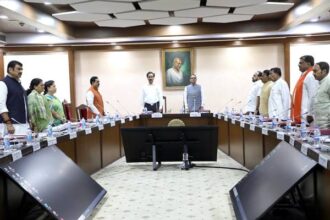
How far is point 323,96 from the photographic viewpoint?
3824 mm

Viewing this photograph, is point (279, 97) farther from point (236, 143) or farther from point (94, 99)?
point (94, 99)

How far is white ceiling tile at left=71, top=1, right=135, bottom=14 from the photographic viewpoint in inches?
229

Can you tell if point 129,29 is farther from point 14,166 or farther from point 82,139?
point 14,166

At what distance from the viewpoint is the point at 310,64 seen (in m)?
4.54

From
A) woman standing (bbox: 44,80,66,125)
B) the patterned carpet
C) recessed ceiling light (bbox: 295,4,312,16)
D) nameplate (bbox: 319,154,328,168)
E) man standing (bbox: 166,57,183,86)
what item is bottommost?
the patterned carpet

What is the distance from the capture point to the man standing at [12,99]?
3.88 meters

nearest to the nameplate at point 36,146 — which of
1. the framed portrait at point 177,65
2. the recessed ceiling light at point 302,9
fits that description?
the recessed ceiling light at point 302,9

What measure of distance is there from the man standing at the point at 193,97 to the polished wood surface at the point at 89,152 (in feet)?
9.54

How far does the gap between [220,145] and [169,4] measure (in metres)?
2.55

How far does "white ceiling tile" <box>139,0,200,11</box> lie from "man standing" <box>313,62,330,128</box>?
105 inches

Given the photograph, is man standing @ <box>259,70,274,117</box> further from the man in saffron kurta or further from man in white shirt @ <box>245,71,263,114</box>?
the man in saffron kurta

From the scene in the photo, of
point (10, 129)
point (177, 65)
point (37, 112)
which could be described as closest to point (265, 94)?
point (37, 112)

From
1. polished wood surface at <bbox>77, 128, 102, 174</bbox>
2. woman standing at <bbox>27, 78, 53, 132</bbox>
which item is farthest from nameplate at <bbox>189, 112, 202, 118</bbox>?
woman standing at <bbox>27, 78, 53, 132</bbox>

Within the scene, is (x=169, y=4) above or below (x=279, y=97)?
above
